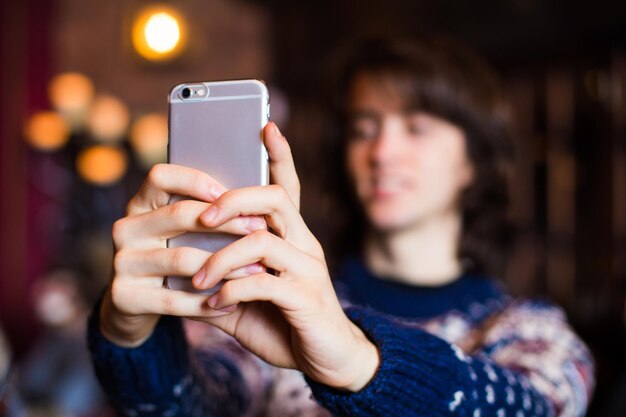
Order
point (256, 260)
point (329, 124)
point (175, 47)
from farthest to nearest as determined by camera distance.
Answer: point (329, 124) < point (175, 47) < point (256, 260)

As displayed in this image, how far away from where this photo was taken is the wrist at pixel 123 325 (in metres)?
0.42

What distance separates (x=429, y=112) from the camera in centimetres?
71

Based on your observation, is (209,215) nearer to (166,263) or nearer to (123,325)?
(166,263)

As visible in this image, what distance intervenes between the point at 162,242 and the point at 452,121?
462 millimetres

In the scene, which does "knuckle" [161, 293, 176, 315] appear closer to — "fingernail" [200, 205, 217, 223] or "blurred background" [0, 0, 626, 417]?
"fingernail" [200, 205, 217, 223]

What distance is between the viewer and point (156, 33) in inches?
16.4

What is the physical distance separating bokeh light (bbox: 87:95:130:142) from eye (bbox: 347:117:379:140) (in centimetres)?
194

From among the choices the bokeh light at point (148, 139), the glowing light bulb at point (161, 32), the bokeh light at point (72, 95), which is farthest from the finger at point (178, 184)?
the bokeh light at point (72, 95)

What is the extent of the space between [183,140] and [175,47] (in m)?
0.11

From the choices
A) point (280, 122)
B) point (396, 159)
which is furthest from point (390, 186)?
point (280, 122)

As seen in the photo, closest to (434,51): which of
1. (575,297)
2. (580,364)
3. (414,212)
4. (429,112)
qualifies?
(429,112)

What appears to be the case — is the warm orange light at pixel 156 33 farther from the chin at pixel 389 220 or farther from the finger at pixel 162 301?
the chin at pixel 389 220

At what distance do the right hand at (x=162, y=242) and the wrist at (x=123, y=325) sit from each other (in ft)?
0.09

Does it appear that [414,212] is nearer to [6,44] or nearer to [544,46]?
[544,46]
